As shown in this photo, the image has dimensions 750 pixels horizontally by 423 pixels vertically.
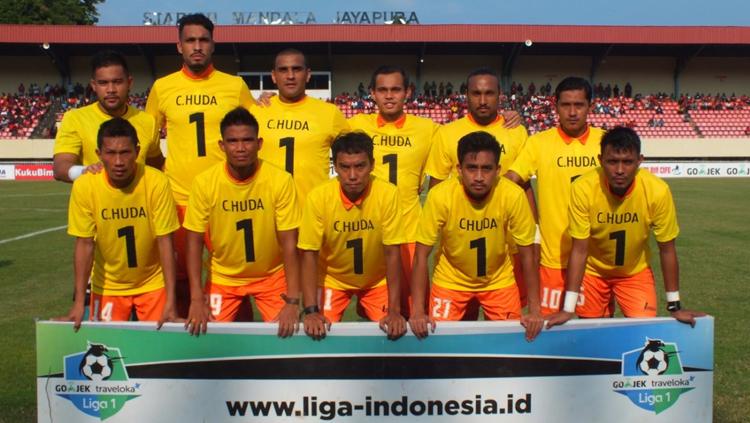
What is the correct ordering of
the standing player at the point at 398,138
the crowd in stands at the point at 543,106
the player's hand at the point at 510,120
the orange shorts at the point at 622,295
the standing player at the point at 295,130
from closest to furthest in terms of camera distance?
the orange shorts at the point at 622,295 → the standing player at the point at 295,130 → the standing player at the point at 398,138 → the player's hand at the point at 510,120 → the crowd in stands at the point at 543,106

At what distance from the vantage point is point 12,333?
645 cm

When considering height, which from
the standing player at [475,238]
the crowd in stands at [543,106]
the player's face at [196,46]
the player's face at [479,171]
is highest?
the crowd in stands at [543,106]

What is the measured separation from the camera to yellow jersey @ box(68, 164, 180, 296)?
4.30m

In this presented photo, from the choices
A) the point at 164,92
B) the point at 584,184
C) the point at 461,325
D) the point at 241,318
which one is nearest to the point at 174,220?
the point at 241,318

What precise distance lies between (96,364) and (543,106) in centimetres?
3883

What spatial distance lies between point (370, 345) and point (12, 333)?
14.1ft

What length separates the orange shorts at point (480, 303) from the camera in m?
4.51

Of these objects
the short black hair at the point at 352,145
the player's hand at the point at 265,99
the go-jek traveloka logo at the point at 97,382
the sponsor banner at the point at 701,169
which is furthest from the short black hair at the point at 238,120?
the sponsor banner at the point at 701,169

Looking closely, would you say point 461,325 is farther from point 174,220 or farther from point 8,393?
point 8,393

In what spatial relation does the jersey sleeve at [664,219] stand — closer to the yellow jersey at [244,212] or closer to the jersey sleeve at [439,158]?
the jersey sleeve at [439,158]

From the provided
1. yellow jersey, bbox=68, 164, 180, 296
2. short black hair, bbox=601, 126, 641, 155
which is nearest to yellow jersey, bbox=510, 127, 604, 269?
short black hair, bbox=601, 126, 641, 155

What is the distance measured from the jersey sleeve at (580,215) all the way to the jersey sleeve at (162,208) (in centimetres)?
248

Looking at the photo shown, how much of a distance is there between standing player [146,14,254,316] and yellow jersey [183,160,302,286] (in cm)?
67

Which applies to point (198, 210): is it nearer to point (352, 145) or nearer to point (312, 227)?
point (312, 227)
